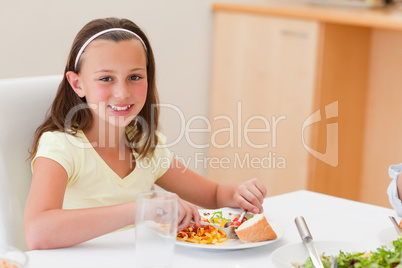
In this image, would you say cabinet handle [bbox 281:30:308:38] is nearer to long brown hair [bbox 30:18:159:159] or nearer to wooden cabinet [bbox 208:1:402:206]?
wooden cabinet [bbox 208:1:402:206]

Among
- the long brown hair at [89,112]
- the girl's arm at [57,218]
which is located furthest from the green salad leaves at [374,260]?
the long brown hair at [89,112]

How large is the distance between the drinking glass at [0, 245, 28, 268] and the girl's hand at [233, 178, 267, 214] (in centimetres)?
60

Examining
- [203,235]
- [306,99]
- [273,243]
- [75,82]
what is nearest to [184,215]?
[203,235]

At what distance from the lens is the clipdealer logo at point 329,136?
2.63 m

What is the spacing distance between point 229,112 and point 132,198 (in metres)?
1.52

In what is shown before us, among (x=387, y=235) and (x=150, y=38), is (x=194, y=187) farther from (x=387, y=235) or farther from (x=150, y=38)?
(x=150, y=38)

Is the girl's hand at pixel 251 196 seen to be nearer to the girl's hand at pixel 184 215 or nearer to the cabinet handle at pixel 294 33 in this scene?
the girl's hand at pixel 184 215

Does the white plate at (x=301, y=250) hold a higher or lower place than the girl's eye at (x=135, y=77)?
lower

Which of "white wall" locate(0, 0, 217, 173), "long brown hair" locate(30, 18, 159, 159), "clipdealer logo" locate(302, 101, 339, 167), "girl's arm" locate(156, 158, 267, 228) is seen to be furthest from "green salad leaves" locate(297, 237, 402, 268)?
"clipdealer logo" locate(302, 101, 339, 167)

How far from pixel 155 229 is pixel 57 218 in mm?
292

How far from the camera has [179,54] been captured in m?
2.81

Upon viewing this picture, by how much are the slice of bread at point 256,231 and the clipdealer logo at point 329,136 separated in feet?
5.19

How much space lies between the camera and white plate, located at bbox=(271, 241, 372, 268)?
0.99 meters

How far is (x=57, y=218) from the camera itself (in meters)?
1.12
